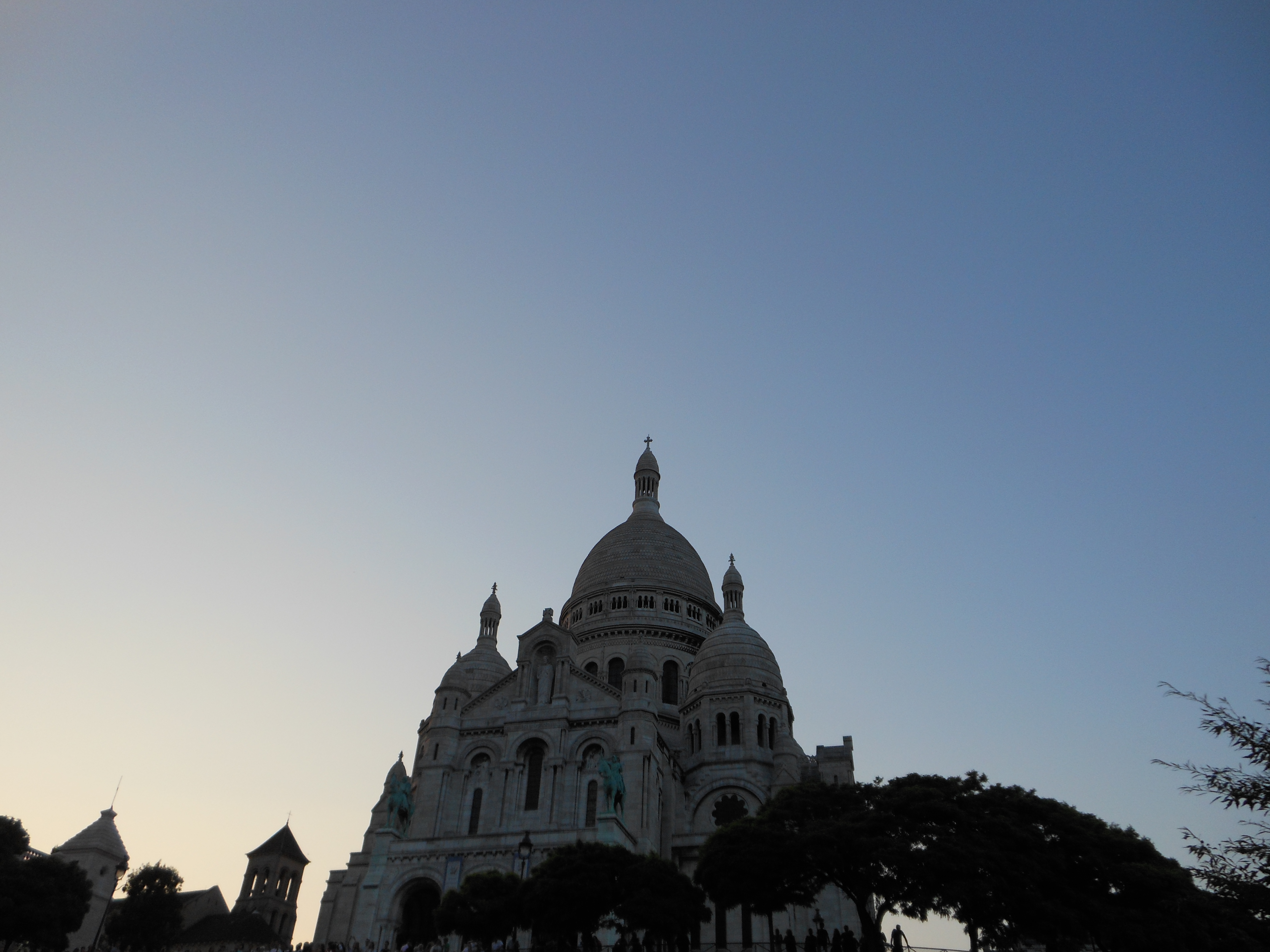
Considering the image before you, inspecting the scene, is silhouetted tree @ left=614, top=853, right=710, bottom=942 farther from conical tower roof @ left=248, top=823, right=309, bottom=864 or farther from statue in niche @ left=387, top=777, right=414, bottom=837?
conical tower roof @ left=248, top=823, right=309, bottom=864

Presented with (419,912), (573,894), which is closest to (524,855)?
(573,894)

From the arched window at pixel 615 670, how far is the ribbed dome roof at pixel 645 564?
656 cm

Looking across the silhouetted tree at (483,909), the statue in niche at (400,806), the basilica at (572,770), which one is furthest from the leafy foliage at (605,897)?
the statue in niche at (400,806)

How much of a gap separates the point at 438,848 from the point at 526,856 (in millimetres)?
15521

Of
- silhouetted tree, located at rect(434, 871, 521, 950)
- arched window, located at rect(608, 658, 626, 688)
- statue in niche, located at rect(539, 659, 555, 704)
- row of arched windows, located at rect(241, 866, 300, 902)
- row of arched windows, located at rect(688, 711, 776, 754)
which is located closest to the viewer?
silhouetted tree, located at rect(434, 871, 521, 950)

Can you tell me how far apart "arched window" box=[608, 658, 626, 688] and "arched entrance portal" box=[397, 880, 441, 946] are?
21332mm

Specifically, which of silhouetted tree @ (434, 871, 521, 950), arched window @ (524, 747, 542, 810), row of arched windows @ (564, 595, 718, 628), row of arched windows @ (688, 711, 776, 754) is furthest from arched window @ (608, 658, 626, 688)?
silhouetted tree @ (434, 871, 521, 950)

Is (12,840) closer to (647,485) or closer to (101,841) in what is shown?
(101,841)

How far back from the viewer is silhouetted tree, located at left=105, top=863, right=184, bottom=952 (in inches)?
2223

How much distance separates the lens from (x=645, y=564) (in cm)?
7119

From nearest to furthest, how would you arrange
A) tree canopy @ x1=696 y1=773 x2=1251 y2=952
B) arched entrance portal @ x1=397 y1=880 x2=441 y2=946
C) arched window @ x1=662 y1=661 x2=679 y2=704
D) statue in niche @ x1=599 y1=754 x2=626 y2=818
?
tree canopy @ x1=696 y1=773 x2=1251 y2=952 → statue in niche @ x1=599 y1=754 x2=626 y2=818 → arched entrance portal @ x1=397 y1=880 x2=441 y2=946 → arched window @ x1=662 y1=661 x2=679 y2=704

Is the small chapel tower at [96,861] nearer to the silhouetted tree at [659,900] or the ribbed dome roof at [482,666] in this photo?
the ribbed dome roof at [482,666]

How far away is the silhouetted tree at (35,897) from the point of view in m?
44.8

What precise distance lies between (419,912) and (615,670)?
2333 centimetres
